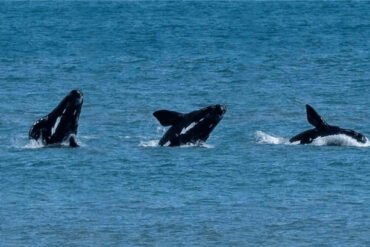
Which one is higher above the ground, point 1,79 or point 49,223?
point 49,223

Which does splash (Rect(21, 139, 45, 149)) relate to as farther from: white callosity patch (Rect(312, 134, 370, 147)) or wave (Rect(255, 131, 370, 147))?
white callosity patch (Rect(312, 134, 370, 147))

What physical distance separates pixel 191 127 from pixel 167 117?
114 cm

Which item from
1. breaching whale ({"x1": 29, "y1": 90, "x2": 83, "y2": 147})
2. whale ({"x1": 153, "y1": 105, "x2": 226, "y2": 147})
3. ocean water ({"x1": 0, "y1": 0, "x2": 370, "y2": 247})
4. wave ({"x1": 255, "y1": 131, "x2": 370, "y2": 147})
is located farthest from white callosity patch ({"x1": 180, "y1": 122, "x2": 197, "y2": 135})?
breaching whale ({"x1": 29, "y1": 90, "x2": 83, "y2": 147})

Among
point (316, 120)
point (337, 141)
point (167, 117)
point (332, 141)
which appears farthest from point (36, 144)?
point (337, 141)

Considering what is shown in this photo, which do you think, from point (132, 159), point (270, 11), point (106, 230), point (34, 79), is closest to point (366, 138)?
point (132, 159)

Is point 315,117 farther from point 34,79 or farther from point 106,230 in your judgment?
point 34,79

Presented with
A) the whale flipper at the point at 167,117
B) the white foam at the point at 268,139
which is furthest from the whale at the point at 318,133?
the whale flipper at the point at 167,117

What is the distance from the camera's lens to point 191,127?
41531 millimetres

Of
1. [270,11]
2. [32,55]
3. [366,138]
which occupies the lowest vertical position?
[270,11]

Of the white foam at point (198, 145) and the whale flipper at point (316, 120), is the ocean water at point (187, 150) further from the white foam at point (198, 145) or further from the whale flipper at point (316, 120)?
the whale flipper at point (316, 120)

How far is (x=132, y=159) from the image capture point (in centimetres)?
3888

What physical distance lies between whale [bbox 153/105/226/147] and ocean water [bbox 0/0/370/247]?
1.26 ft

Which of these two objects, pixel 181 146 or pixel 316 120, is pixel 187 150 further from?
pixel 316 120

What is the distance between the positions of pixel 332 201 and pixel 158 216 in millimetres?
4098
